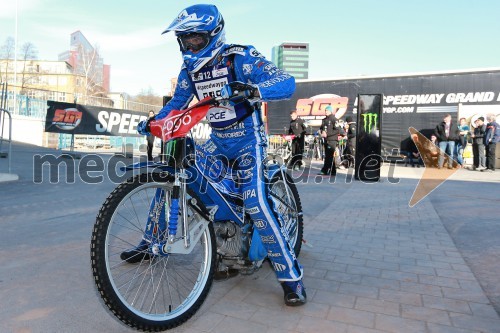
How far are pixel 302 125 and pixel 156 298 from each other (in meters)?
11.2

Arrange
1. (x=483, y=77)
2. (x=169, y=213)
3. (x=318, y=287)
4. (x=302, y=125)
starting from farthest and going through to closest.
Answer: (x=483, y=77), (x=302, y=125), (x=318, y=287), (x=169, y=213)

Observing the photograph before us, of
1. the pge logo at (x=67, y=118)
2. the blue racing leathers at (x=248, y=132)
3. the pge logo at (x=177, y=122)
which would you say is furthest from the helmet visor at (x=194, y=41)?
the pge logo at (x=67, y=118)

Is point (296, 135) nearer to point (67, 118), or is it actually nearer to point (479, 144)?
point (479, 144)

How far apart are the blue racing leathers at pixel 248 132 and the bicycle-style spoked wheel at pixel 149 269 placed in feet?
1.30

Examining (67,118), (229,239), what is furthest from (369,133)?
(67,118)

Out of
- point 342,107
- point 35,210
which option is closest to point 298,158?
point 342,107

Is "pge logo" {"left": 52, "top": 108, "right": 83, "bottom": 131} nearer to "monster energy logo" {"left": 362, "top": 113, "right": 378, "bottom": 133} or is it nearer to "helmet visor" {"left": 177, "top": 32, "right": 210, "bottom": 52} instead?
"monster energy logo" {"left": 362, "top": 113, "right": 378, "bottom": 133}

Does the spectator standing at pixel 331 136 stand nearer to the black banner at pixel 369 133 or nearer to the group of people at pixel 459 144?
the black banner at pixel 369 133

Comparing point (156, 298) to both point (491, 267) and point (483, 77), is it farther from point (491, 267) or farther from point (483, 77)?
point (483, 77)

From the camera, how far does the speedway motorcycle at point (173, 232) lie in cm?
219

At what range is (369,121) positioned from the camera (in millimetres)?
10414

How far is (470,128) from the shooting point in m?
16.3

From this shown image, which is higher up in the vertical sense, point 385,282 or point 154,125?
point 154,125

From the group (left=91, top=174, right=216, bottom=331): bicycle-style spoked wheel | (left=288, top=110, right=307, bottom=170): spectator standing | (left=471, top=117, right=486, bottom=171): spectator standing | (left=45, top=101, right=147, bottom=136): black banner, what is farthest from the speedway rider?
(left=471, top=117, right=486, bottom=171): spectator standing
